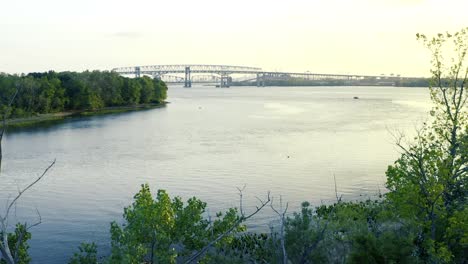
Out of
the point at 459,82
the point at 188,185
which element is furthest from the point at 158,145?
the point at 459,82

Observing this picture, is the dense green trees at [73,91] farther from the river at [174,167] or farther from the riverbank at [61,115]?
the river at [174,167]

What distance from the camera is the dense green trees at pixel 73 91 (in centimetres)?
9462

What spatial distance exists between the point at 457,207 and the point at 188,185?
78.0 feet

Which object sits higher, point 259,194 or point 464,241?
Answer: point 464,241

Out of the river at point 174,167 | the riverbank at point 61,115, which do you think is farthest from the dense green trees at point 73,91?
the river at point 174,167

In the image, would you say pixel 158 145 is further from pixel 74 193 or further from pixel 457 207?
pixel 457 207

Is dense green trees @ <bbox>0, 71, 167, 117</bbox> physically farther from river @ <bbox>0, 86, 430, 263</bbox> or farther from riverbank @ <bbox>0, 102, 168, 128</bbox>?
river @ <bbox>0, 86, 430, 263</bbox>

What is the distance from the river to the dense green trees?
1627 centimetres

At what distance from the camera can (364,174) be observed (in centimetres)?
A: 4297

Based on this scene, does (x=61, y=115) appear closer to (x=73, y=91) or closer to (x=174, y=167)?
(x=73, y=91)

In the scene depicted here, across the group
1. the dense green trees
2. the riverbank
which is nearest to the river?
the riverbank

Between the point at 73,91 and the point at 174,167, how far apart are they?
69792mm

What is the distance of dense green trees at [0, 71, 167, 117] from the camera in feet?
310

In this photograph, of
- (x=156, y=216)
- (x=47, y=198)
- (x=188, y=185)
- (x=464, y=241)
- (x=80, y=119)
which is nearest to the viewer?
(x=464, y=241)
